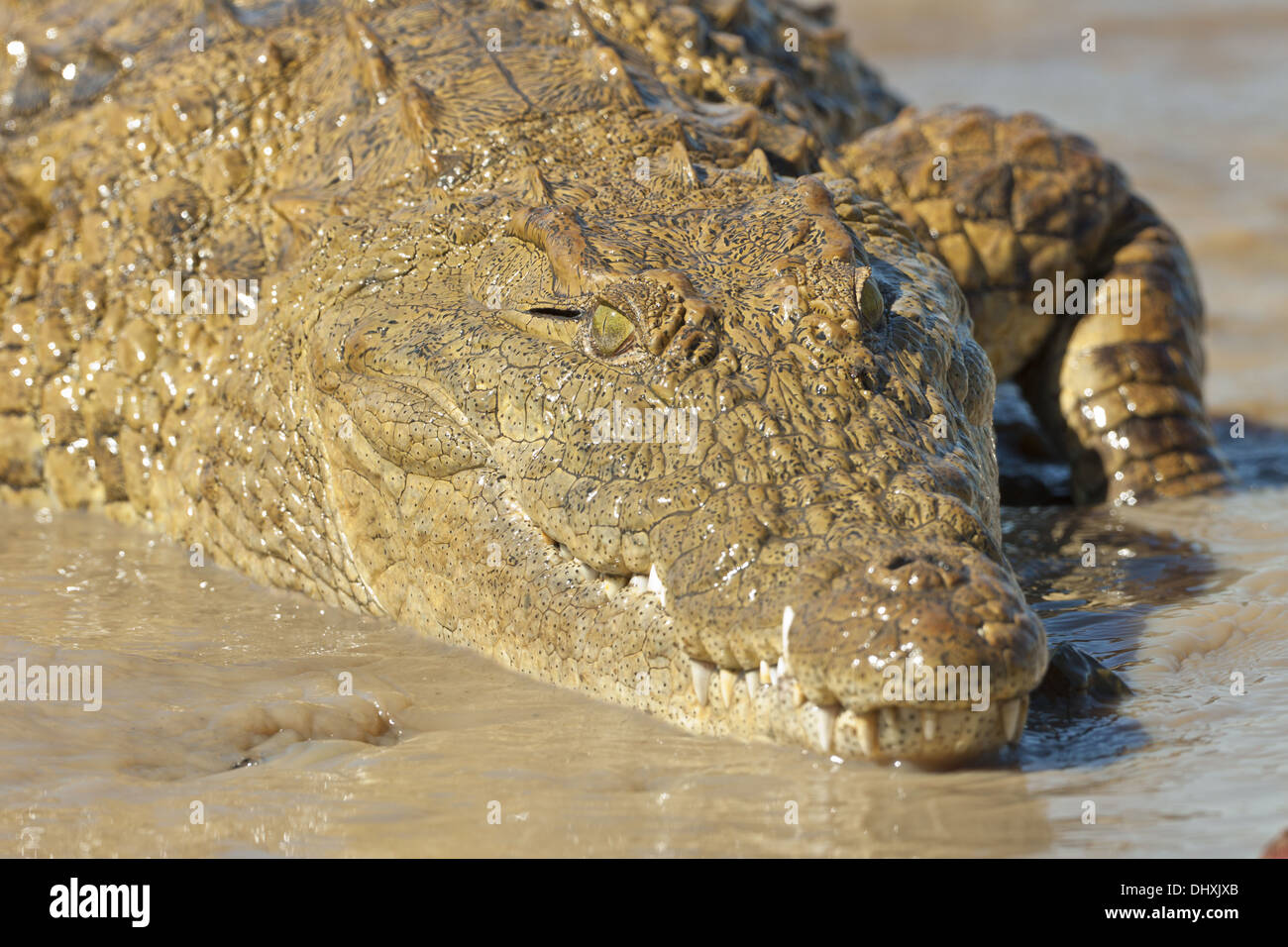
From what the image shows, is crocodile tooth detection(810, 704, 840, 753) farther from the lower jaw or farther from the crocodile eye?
the crocodile eye

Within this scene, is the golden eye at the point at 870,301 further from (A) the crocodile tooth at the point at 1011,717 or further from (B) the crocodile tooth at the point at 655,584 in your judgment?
(A) the crocodile tooth at the point at 1011,717

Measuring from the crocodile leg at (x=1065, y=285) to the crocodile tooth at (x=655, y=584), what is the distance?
2.82 m

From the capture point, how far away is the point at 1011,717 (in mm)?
2941

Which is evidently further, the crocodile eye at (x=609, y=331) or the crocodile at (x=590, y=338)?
the crocodile eye at (x=609, y=331)

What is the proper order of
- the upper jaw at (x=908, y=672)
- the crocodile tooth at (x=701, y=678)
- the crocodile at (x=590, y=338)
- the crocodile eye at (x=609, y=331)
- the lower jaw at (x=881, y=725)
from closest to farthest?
the upper jaw at (x=908, y=672), the lower jaw at (x=881, y=725), the crocodile at (x=590, y=338), the crocodile tooth at (x=701, y=678), the crocodile eye at (x=609, y=331)

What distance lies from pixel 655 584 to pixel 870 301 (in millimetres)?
890

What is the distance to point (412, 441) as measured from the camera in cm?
388

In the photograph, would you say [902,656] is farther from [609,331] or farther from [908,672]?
[609,331]

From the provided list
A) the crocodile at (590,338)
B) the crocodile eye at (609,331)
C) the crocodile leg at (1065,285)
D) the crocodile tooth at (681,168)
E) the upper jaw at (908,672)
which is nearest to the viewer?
the upper jaw at (908,672)

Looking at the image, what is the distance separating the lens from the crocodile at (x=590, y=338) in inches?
121

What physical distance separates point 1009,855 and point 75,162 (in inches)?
178

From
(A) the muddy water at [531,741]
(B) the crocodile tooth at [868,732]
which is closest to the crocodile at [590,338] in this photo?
(B) the crocodile tooth at [868,732]
